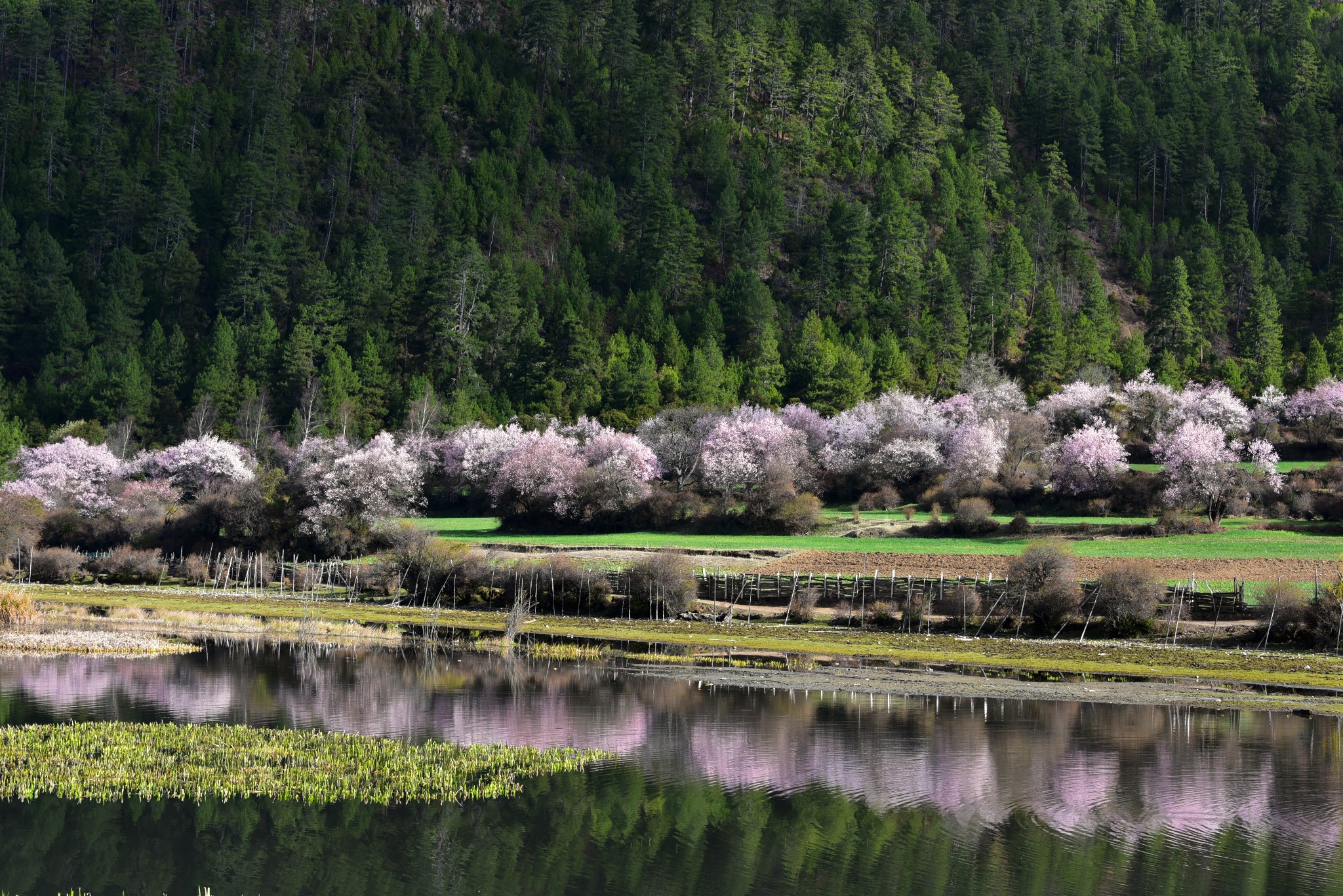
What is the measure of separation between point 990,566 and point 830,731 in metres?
34.7

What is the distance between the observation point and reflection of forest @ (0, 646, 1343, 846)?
28531 mm

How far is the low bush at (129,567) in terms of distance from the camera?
7956 centimetres

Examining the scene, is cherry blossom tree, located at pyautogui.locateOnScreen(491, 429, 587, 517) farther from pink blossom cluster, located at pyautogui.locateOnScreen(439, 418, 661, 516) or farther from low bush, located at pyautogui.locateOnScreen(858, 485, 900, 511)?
low bush, located at pyautogui.locateOnScreen(858, 485, 900, 511)

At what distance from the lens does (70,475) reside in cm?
10075

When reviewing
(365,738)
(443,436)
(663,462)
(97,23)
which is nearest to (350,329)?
(443,436)

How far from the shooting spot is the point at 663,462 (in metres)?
105

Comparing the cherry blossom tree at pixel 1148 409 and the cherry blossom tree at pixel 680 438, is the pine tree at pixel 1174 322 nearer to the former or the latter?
the cherry blossom tree at pixel 1148 409

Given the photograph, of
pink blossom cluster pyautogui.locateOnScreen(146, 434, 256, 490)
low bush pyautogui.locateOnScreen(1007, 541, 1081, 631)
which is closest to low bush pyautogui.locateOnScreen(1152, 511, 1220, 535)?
low bush pyautogui.locateOnScreen(1007, 541, 1081, 631)

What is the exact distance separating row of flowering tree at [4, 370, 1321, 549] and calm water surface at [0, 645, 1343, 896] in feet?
143

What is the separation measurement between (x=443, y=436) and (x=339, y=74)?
294 feet

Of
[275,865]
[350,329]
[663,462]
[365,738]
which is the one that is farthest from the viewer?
[350,329]

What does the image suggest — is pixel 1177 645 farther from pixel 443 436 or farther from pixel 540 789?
pixel 443 436

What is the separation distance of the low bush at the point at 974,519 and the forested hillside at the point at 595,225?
36.0 metres

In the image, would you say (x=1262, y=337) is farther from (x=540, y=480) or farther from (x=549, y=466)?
(x=540, y=480)
